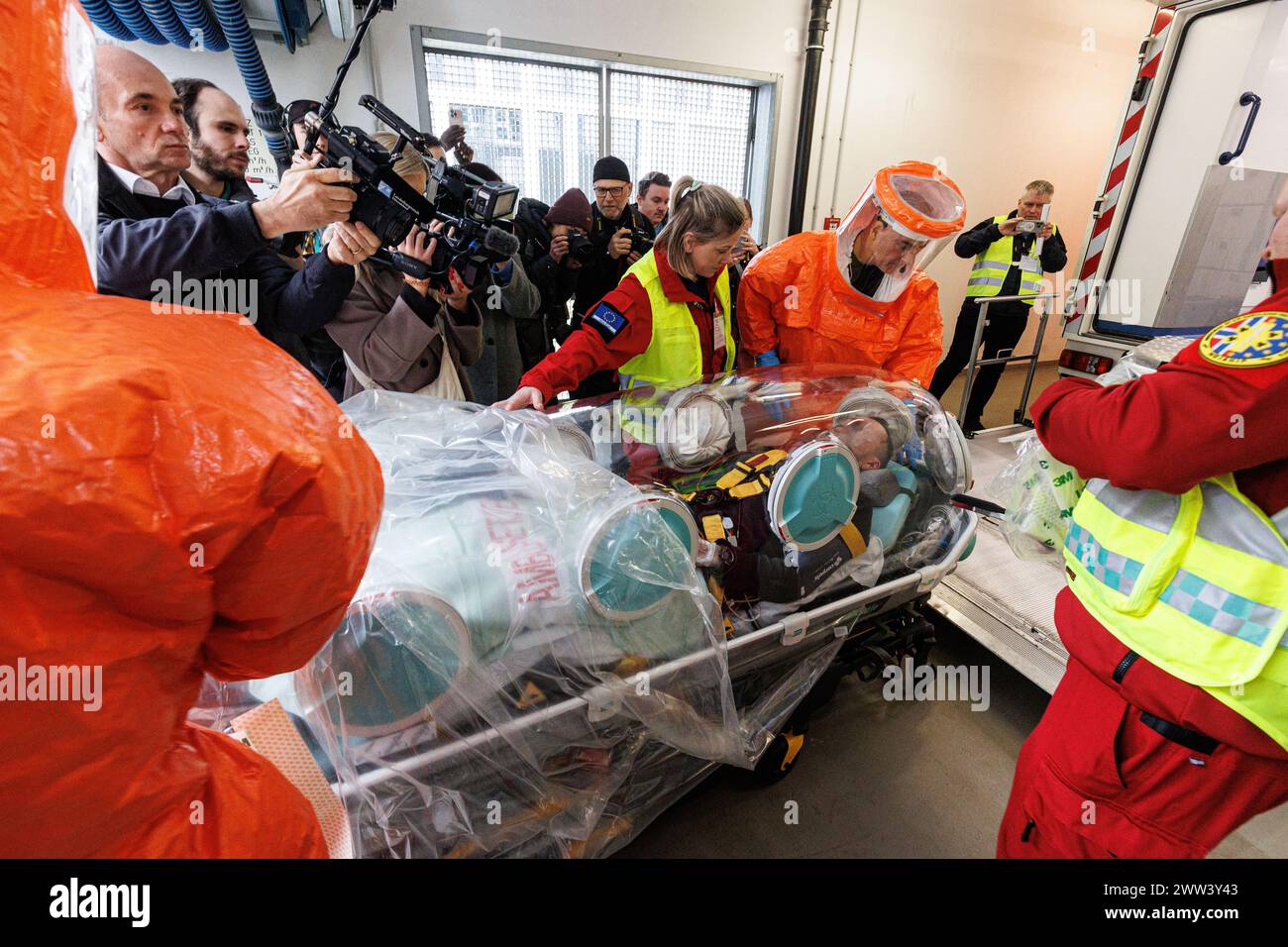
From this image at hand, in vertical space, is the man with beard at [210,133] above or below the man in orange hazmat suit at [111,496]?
above

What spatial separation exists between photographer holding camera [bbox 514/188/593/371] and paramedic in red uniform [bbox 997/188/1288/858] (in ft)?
8.35

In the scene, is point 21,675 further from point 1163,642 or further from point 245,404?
point 1163,642

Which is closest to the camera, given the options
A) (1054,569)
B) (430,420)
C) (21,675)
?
(21,675)

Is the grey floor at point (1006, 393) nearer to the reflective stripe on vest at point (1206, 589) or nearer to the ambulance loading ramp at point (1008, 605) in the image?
the ambulance loading ramp at point (1008, 605)

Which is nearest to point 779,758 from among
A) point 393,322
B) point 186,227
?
point 393,322

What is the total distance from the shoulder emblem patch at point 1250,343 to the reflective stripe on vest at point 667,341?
130cm

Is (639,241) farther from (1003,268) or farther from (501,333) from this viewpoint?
(1003,268)

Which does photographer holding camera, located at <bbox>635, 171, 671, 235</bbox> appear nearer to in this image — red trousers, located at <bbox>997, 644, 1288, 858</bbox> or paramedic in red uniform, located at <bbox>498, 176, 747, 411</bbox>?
paramedic in red uniform, located at <bbox>498, 176, 747, 411</bbox>

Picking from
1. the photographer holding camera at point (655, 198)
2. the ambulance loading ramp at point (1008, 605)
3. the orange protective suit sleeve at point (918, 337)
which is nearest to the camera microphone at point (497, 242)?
the orange protective suit sleeve at point (918, 337)

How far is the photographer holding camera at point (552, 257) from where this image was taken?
10.5 ft

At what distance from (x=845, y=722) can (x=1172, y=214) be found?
2922 mm

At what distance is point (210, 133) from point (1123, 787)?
3.06 meters

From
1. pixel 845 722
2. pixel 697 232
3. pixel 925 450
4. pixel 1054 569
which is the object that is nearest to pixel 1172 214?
pixel 1054 569

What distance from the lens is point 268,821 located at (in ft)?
2.06
